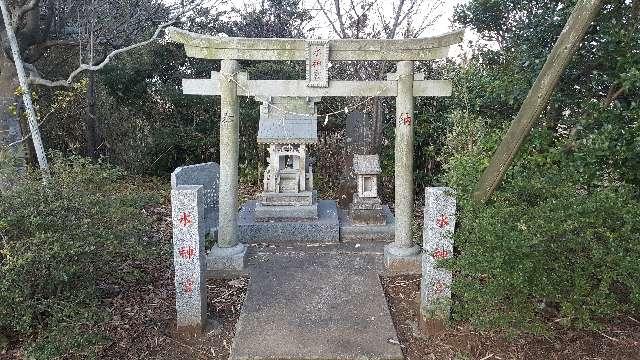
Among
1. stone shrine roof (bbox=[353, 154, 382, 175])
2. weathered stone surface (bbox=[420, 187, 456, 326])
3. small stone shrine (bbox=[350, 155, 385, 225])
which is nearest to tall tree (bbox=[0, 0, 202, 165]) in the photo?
stone shrine roof (bbox=[353, 154, 382, 175])

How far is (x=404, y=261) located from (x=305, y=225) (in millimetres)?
1804

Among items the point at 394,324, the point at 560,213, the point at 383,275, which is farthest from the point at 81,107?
the point at 560,213

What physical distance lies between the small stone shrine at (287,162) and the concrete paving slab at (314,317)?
4.79 ft

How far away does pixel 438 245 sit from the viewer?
4203 millimetres

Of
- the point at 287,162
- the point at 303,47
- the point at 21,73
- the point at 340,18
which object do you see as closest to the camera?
the point at 303,47

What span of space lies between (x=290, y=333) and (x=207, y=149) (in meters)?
7.45

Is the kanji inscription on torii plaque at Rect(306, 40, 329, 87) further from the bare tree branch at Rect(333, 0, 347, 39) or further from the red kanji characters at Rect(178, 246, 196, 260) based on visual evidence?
the bare tree branch at Rect(333, 0, 347, 39)

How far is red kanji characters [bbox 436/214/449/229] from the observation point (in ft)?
13.7

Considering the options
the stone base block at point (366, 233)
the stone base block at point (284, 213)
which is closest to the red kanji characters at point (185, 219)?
the stone base block at point (284, 213)

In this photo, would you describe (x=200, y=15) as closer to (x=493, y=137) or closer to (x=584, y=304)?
(x=493, y=137)

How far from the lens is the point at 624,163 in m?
5.12

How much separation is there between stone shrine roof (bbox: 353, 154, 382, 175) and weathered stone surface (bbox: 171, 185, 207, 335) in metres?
3.29

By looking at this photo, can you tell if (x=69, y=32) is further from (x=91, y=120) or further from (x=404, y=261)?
(x=404, y=261)

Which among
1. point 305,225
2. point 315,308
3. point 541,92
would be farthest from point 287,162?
point 541,92
